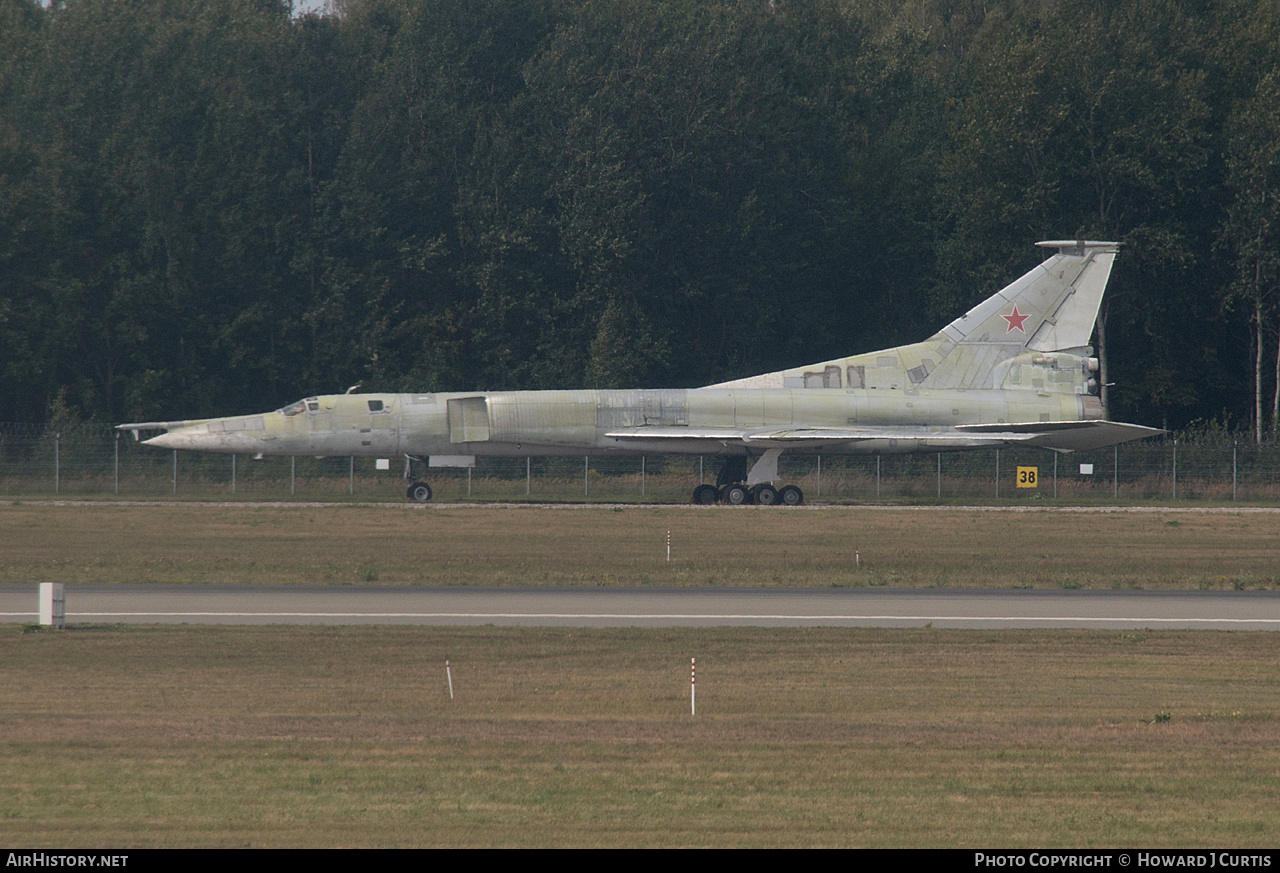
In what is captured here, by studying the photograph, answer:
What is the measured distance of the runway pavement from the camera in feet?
55.9

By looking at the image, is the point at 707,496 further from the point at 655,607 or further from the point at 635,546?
the point at 655,607

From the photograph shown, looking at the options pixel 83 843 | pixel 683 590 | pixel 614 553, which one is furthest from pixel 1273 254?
pixel 83 843

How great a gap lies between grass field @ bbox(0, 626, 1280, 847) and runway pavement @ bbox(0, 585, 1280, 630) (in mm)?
1179

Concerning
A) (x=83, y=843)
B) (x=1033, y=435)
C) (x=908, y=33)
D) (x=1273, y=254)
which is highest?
(x=908, y=33)

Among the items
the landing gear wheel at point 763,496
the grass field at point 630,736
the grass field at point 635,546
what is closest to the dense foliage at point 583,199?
the landing gear wheel at point 763,496

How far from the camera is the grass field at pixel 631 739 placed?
8.30m

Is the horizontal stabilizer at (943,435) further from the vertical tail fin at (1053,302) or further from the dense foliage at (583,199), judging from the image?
the dense foliage at (583,199)

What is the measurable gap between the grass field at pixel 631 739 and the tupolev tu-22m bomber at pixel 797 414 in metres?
21.6

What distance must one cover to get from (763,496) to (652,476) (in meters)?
8.24

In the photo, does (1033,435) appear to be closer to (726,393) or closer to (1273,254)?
(726,393)

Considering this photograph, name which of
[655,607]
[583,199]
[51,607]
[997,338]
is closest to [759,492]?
[997,338]

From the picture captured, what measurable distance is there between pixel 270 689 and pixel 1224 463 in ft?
120

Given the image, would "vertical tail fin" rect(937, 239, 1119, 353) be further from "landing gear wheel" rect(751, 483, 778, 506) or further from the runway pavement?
the runway pavement

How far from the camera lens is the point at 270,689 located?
491 inches
